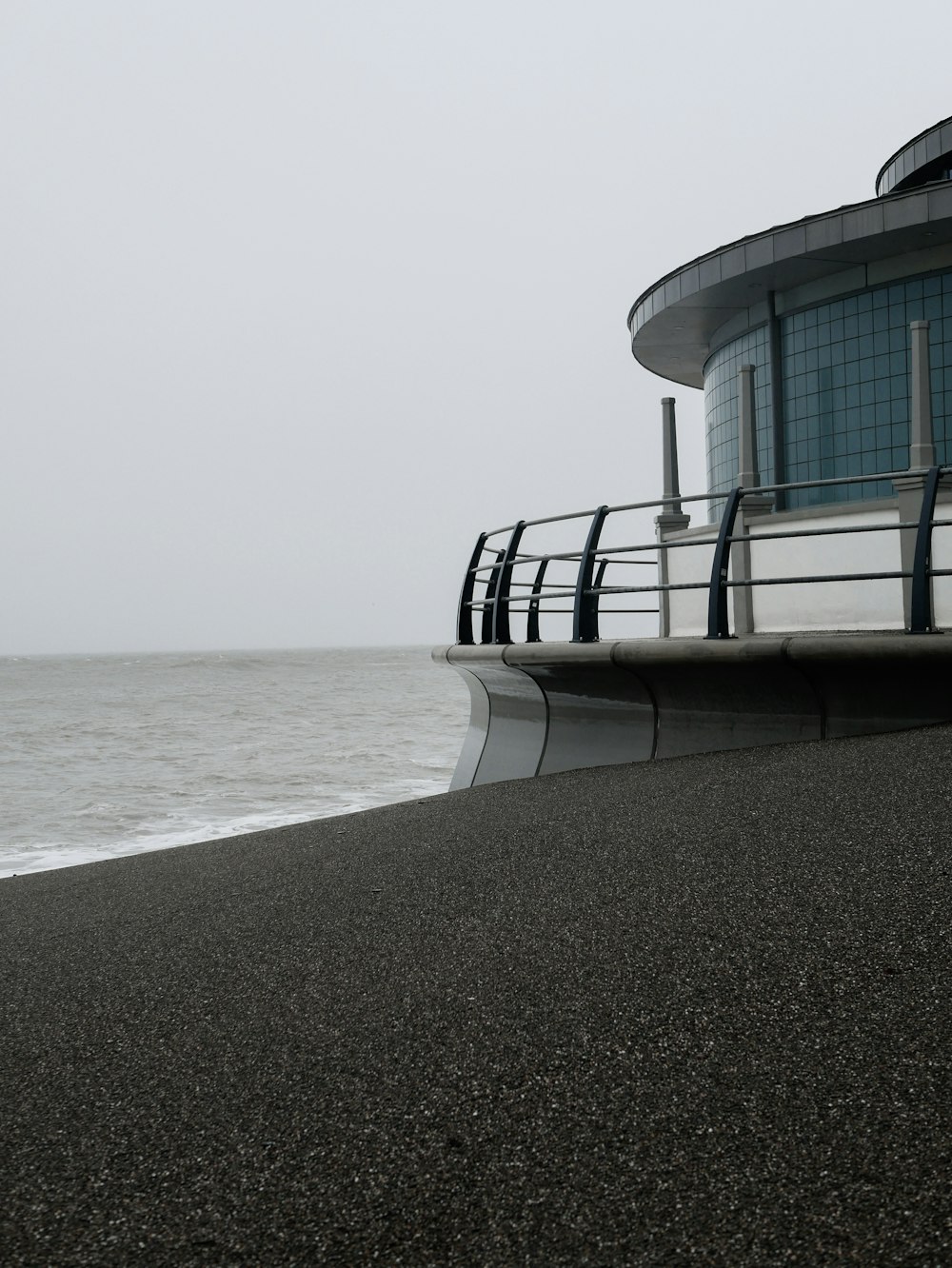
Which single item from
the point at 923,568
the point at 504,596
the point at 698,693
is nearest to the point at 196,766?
the point at 504,596

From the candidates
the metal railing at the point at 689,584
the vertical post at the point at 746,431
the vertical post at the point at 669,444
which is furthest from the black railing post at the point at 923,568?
the vertical post at the point at 669,444

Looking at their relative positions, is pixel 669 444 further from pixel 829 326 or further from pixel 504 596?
pixel 504 596

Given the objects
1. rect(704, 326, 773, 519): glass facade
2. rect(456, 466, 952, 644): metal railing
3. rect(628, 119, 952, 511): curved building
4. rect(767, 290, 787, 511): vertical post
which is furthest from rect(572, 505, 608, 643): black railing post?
rect(767, 290, 787, 511): vertical post

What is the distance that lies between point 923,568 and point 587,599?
2.68 metres

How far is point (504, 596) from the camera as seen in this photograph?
412 inches

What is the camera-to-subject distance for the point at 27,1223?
244 centimetres

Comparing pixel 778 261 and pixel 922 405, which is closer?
pixel 922 405

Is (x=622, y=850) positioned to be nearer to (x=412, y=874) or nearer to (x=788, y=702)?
(x=412, y=874)

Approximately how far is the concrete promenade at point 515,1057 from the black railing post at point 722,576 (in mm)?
2946

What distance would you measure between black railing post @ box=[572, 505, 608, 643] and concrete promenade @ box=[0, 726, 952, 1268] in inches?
148

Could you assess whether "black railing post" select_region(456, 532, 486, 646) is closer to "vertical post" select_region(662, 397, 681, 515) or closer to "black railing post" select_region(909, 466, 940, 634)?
"vertical post" select_region(662, 397, 681, 515)

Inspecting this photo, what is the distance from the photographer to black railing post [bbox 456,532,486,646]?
11367mm

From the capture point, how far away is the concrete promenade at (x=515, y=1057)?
7.65 feet

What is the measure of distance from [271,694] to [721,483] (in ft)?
155
